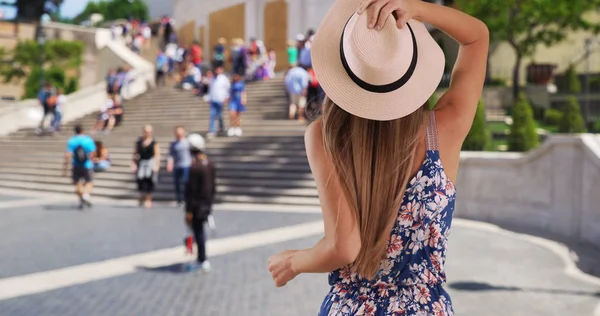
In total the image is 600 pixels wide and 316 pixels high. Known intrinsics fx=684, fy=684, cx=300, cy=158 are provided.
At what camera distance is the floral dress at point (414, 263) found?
189 centimetres

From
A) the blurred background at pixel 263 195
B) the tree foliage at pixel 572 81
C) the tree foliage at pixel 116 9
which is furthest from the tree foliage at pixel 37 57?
the tree foliage at pixel 116 9

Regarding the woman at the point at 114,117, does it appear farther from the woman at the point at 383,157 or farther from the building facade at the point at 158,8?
the building facade at the point at 158,8

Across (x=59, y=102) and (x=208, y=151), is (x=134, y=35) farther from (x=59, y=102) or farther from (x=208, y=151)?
(x=208, y=151)

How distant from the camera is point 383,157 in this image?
1.79 meters

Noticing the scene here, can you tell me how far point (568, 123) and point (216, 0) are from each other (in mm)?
27046

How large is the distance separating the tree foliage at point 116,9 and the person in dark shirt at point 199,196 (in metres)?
90.7

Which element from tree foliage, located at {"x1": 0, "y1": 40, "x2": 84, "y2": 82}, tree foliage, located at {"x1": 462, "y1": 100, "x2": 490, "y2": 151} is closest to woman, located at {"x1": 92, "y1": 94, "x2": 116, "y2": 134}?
tree foliage, located at {"x1": 462, "y1": 100, "x2": 490, "y2": 151}

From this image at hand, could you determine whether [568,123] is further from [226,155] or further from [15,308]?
[15,308]

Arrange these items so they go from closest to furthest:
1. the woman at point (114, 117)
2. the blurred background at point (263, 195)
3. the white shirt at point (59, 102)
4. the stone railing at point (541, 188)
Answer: the blurred background at point (263, 195), the stone railing at point (541, 188), the woman at point (114, 117), the white shirt at point (59, 102)

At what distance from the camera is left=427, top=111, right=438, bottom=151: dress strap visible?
1911 mm

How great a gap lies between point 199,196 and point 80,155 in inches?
281

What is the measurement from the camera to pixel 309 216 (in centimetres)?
1332

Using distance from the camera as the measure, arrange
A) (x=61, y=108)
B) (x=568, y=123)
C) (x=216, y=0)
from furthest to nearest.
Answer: (x=216, y=0), (x=61, y=108), (x=568, y=123)

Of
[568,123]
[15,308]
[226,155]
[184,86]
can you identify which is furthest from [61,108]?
[15,308]
